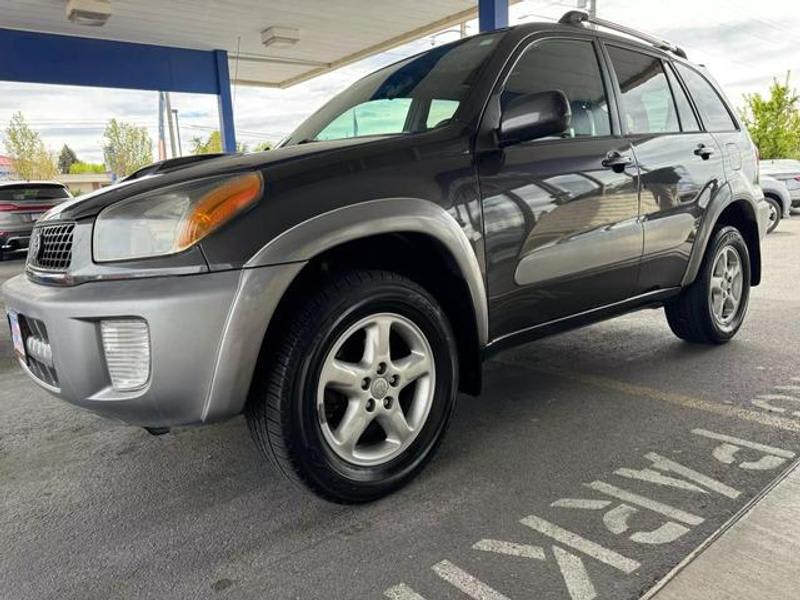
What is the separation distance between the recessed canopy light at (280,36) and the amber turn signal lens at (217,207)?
40.1 ft

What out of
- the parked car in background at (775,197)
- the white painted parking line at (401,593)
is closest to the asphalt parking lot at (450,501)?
the white painted parking line at (401,593)

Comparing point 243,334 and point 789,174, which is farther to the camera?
point 789,174

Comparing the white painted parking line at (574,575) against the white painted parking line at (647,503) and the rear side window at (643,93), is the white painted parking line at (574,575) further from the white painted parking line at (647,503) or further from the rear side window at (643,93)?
the rear side window at (643,93)

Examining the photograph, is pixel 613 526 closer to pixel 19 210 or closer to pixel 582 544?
pixel 582 544

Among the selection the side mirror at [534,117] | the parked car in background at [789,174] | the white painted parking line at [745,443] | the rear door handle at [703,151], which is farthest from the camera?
the parked car in background at [789,174]

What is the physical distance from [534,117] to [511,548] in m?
1.53

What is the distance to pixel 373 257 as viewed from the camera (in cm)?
231

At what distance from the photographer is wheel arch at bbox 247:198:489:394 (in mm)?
1990

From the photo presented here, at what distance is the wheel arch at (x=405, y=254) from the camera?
6.53 feet

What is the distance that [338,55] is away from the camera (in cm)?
1582

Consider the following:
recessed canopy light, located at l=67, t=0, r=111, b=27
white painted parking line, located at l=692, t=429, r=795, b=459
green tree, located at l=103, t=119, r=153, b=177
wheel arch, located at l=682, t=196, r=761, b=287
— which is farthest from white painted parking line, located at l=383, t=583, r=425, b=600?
green tree, located at l=103, t=119, r=153, b=177

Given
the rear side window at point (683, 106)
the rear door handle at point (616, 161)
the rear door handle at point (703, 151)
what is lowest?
the rear door handle at point (616, 161)

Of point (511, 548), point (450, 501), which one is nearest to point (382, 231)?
point (450, 501)

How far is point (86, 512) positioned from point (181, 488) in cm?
33
